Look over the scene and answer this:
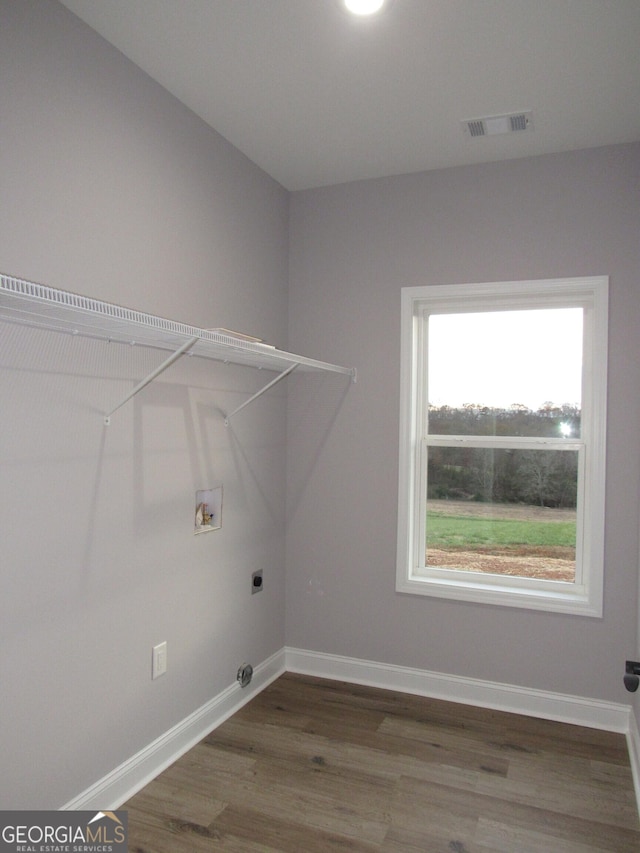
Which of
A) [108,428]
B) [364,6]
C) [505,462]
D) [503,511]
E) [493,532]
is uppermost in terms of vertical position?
[364,6]

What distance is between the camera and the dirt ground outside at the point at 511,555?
299 cm

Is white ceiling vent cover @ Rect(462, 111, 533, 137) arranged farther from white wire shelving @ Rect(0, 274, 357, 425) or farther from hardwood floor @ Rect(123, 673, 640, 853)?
hardwood floor @ Rect(123, 673, 640, 853)

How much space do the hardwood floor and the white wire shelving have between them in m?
1.37

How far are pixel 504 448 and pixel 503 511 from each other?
0.31 m

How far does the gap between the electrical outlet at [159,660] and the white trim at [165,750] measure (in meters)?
0.25

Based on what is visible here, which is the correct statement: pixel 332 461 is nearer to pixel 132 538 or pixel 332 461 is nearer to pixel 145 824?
pixel 132 538

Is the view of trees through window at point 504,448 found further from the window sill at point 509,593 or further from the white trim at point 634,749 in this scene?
the white trim at point 634,749

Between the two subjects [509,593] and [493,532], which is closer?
[509,593]

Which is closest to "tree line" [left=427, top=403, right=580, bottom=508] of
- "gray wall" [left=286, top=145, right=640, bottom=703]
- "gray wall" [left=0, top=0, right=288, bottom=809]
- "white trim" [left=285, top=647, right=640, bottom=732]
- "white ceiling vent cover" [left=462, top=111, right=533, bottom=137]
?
"gray wall" [left=286, top=145, right=640, bottom=703]

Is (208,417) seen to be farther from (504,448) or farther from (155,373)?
(504,448)

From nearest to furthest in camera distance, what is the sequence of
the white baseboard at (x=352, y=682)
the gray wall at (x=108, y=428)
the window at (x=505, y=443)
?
the gray wall at (x=108, y=428)
the white baseboard at (x=352, y=682)
the window at (x=505, y=443)

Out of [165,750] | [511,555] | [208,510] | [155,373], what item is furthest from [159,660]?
[511,555]

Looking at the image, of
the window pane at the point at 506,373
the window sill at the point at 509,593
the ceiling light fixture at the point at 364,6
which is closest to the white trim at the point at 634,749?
the window sill at the point at 509,593

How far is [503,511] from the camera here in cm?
310
